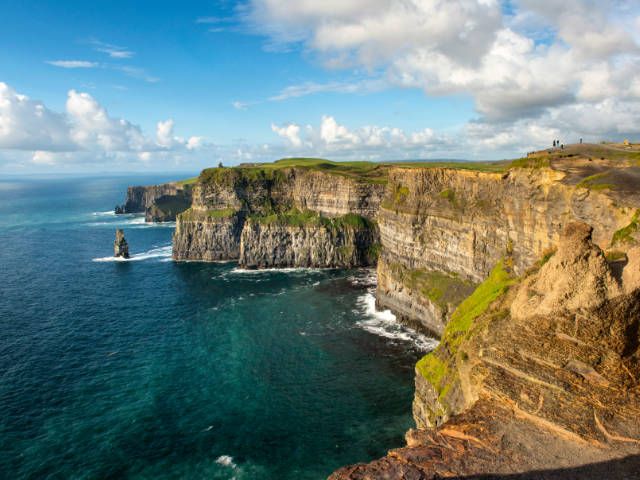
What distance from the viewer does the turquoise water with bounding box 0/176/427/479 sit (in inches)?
1873

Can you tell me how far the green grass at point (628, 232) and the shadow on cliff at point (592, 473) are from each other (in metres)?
18.9

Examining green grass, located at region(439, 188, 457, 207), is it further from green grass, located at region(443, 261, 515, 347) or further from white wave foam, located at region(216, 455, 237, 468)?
white wave foam, located at region(216, 455, 237, 468)

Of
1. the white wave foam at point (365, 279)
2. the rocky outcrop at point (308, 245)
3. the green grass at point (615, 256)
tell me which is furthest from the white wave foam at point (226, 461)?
the rocky outcrop at point (308, 245)

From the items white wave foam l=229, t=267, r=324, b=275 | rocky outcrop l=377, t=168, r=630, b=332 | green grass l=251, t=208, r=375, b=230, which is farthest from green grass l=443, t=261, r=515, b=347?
green grass l=251, t=208, r=375, b=230

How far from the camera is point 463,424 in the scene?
1040 inches

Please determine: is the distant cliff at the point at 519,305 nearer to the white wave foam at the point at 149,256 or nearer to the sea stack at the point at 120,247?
the white wave foam at the point at 149,256

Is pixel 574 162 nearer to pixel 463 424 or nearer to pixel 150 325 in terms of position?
pixel 463 424

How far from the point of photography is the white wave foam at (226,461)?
4606cm

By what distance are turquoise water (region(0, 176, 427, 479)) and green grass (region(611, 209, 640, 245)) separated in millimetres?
31147

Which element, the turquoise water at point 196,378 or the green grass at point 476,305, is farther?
the green grass at point 476,305

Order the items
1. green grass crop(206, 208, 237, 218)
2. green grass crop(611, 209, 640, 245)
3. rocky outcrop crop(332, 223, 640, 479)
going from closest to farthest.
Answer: rocky outcrop crop(332, 223, 640, 479)
green grass crop(611, 209, 640, 245)
green grass crop(206, 208, 237, 218)

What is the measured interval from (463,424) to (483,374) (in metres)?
4.71

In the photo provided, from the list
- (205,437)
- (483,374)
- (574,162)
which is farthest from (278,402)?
(574,162)

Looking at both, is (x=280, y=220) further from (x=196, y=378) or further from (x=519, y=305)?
(x=519, y=305)
